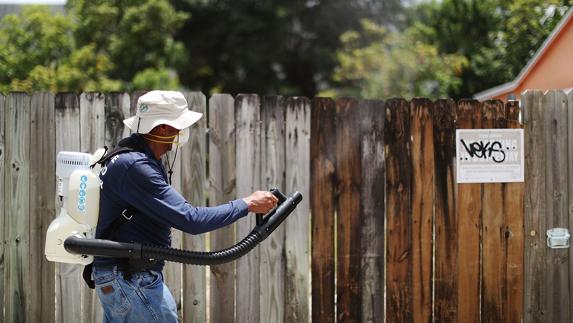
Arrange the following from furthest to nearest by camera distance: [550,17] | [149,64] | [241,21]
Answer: [241,21] < [149,64] < [550,17]

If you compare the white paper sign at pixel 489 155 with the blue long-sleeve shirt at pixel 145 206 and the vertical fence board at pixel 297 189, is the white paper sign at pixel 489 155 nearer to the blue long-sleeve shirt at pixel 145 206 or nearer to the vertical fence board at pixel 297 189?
the vertical fence board at pixel 297 189

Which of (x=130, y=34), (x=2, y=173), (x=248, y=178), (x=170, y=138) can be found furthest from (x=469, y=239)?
(x=130, y=34)

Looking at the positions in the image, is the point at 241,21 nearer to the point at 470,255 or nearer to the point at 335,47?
the point at 335,47

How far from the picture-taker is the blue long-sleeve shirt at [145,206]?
3070 millimetres

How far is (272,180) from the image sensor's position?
16.0 ft

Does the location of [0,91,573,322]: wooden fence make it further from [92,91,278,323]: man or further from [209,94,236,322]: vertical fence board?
[92,91,278,323]: man

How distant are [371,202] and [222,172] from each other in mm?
1191

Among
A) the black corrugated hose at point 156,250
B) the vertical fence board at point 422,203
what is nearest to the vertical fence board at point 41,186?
the black corrugated hose at point 156,250

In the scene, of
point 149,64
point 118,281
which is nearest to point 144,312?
point 118,281

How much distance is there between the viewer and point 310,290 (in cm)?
507

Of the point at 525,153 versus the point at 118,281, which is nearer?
the point at 118,281

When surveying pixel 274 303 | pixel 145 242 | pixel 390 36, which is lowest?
pixel 274 303

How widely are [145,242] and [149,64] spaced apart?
17526 millimetres

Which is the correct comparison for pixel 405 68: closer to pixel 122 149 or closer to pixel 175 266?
pixel 175 266
